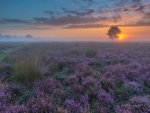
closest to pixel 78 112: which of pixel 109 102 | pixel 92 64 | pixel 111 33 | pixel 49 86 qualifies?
pixel 109 102

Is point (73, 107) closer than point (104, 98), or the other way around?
point (73, 107)

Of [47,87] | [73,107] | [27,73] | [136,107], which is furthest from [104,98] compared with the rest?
[27,73]

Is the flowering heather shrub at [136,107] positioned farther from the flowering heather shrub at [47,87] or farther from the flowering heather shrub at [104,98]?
the flowering heather shrub at [47,87]

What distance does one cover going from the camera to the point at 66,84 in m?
7.57

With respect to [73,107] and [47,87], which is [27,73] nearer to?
[47,87]

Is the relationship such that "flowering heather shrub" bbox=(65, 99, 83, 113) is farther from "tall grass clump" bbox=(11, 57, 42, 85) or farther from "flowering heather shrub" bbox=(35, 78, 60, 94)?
"tall grass clump" bbox=(11, 57, 42, 85)

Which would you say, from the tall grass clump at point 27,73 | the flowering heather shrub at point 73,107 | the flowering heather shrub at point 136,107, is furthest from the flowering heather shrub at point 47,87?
the flowering heather shrub at point 136,107

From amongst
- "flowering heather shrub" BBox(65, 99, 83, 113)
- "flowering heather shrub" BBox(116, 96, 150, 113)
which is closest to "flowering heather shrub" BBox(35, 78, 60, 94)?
"flowering heather shrub" BBox(65, 99, 83, 113)

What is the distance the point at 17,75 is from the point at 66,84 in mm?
2483

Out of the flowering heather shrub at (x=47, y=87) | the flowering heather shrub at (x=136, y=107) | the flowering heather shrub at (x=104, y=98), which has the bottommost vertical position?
the flowering heather shrub at (x=104, y=98)

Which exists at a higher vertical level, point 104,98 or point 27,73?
point 27,73

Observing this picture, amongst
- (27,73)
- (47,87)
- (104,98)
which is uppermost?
(27,73)

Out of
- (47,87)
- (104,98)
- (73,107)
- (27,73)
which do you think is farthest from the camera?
(27,73)

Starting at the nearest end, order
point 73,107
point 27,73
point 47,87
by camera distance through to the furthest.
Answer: point 73,107
point 47,87
point 27,73
